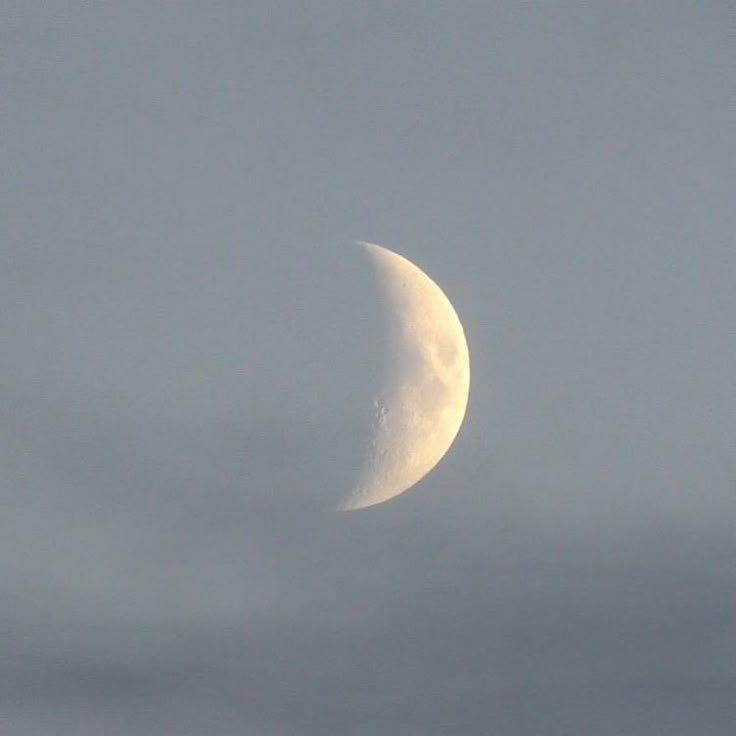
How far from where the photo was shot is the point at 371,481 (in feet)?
205

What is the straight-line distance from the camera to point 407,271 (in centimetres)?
6378

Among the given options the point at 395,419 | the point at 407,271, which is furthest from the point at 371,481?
the point at 407,271

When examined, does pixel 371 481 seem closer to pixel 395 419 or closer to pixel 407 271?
pixel 395 419

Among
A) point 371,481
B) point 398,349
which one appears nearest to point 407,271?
point 398,349

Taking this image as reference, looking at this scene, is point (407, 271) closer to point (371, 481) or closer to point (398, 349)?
point (398, 349)

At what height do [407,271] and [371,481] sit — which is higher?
[407,271]

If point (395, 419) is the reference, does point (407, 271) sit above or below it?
above

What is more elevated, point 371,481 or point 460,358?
point 460,358

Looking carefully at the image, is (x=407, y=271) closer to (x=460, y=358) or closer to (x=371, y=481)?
(x=460, y=358)

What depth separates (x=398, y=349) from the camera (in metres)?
62.0

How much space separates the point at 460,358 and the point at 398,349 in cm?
252

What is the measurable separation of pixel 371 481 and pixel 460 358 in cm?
560
